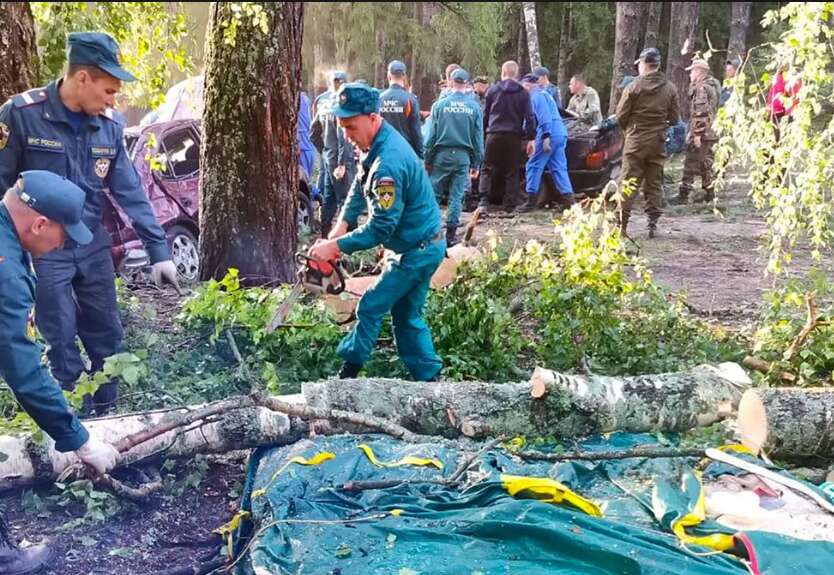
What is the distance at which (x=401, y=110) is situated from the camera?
30.0ft

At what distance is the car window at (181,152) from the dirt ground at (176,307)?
204cm

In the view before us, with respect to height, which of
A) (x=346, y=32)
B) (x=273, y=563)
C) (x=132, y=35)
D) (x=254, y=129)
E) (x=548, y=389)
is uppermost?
(x=346, y=32)

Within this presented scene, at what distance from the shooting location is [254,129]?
6.39 m

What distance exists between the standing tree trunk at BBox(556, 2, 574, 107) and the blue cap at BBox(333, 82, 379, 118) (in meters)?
22.4

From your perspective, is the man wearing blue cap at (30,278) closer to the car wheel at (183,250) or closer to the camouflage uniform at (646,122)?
the car wheel at (183,250)

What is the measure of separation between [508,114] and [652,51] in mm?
2604

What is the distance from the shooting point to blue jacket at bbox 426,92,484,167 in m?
9.22

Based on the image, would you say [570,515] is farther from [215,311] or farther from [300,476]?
[215,311]

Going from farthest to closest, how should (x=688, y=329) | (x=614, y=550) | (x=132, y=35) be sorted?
(x=132, y=35) → (x=688, y=329) → (x=614, y=550)

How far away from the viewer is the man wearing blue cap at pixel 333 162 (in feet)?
28.8

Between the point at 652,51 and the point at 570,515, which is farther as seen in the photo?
the point at 652,51

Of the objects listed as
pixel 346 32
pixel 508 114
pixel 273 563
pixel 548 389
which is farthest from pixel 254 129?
pixel 346 32

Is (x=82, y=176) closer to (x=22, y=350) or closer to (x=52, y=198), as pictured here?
(x=52, y=198)

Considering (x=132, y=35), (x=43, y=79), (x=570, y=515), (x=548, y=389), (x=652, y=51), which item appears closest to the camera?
(x=570, y=515)
